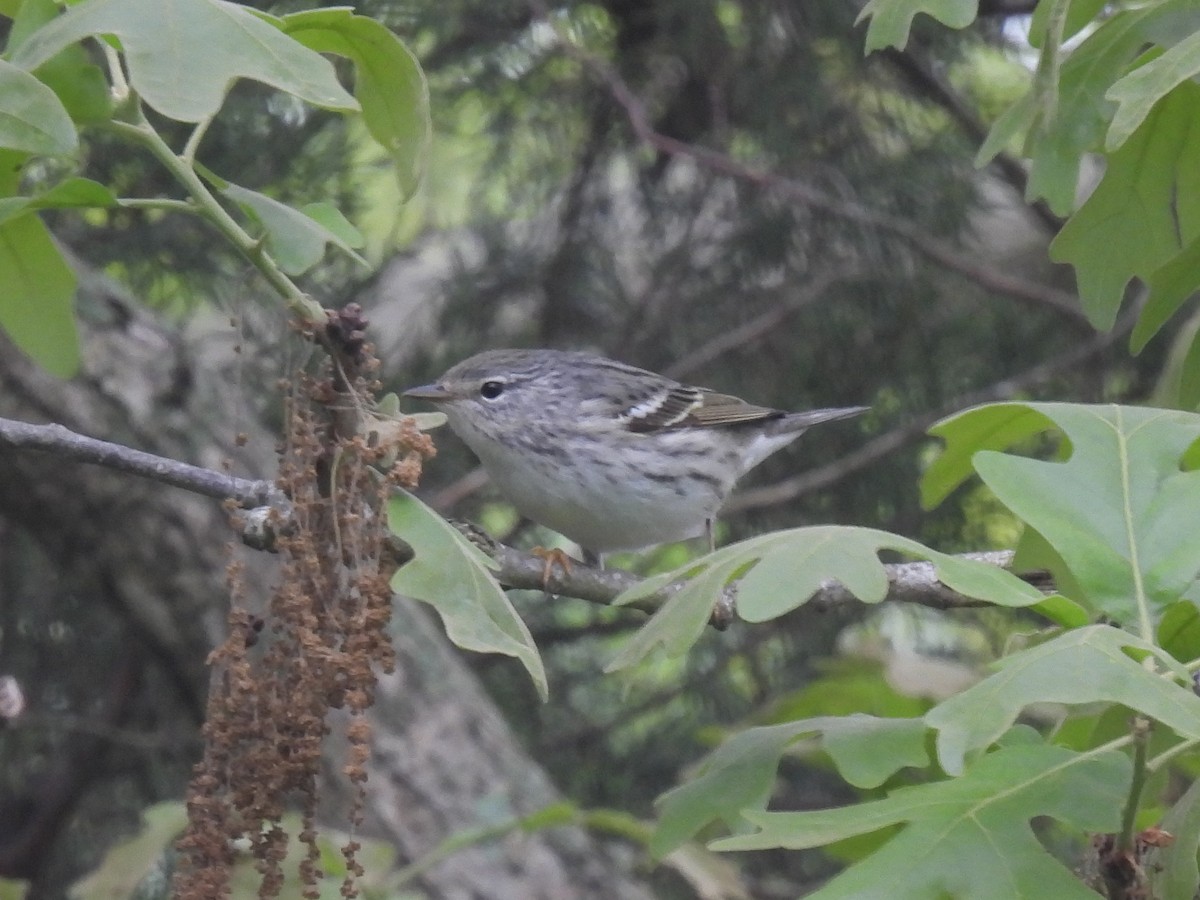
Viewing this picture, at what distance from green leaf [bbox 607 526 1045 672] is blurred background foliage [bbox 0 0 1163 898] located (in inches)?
108

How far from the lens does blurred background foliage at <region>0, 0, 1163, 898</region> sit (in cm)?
443

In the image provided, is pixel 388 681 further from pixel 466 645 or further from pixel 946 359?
pixel 466 645

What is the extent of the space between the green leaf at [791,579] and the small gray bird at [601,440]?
1.95 m

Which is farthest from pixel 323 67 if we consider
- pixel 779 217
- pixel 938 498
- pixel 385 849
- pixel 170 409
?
pixel 779 217

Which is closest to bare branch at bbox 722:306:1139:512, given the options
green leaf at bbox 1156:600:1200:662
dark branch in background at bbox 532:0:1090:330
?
dark branch in background at bbox 532:0:1090:330

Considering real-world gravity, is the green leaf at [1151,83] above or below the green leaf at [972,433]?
above

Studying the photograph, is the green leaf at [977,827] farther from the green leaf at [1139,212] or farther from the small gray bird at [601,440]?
the small gray bird at [601,440]

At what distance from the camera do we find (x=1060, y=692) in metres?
1.22

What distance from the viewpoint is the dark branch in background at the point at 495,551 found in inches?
78.6

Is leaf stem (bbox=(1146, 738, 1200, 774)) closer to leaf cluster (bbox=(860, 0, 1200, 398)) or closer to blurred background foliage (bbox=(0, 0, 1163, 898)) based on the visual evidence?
leaf cluster (bbox=(860, 0, 1200, 398))

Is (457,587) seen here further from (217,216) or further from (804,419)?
(804,419)

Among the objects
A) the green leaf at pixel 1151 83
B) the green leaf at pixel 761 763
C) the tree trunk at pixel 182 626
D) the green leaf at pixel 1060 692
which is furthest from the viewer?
the tree trunk at pixel 182 626

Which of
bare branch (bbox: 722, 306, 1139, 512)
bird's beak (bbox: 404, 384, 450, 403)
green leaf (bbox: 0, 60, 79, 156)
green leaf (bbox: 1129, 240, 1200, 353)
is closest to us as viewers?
green leaf (bbox: 0, 60, 79, 156)

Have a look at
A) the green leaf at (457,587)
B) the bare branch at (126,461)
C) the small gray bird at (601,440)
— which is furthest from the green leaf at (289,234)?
the small gray bird at (601,440)
